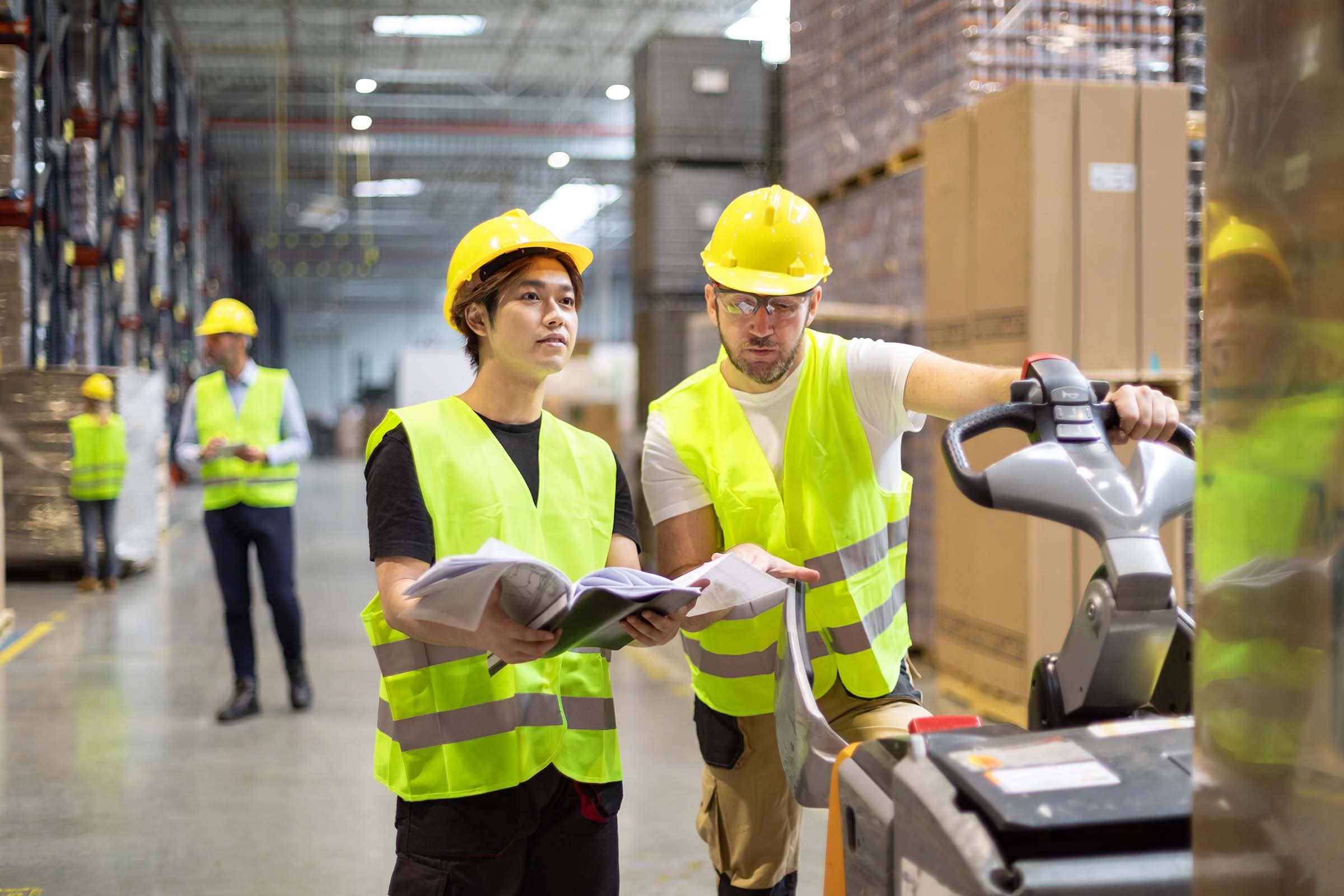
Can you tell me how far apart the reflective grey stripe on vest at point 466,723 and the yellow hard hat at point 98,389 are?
8.28 m

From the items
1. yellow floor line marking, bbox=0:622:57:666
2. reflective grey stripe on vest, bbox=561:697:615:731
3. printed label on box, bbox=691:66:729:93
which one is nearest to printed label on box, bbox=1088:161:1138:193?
reflective grey stripe on vest, bbox=561:697:615:731

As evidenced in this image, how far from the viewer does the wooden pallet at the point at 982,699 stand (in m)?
4.84

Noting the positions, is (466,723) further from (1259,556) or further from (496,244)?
(1259,556)

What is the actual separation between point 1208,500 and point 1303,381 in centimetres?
14

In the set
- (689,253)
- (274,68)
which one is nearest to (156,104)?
(274,68)

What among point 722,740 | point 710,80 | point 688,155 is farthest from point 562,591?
point 710,80

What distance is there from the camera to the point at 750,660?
235cm

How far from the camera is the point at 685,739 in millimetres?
5227

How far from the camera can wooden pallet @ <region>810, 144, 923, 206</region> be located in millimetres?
5824

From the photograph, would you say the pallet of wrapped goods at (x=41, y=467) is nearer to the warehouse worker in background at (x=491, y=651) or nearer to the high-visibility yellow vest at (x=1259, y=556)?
the warehouse worker in background at (x=491, y=651)

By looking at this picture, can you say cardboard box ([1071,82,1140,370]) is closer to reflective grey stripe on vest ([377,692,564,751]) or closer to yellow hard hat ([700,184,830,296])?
yellow hard hat ([700,184,830,296])

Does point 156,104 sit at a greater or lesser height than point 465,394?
greater

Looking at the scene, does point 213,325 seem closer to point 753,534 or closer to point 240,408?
point 240,408

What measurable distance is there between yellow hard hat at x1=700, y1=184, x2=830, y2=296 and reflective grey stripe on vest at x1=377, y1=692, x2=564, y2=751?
0.94 metres
